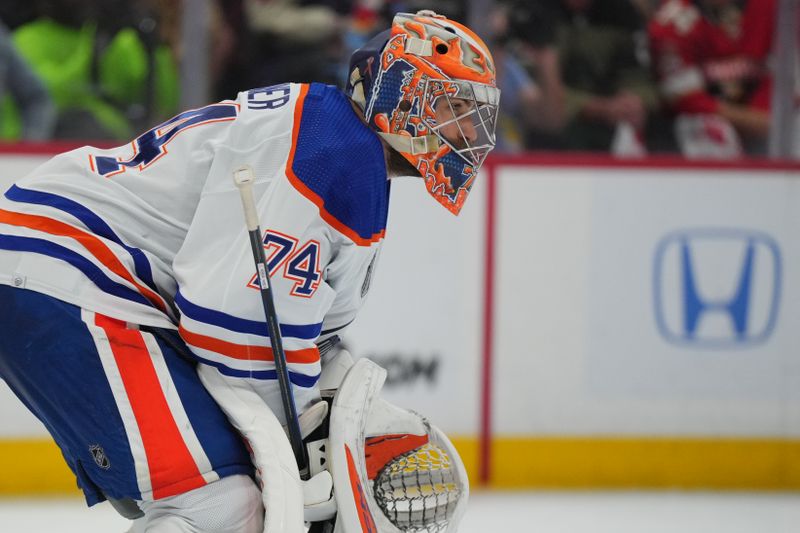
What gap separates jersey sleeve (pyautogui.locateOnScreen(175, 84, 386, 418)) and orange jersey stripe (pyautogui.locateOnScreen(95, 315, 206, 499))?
8 cm

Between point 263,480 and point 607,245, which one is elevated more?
point 607,245

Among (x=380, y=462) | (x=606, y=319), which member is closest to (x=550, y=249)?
(x=606, y=319)

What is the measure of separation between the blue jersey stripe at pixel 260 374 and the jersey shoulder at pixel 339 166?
0.23 m

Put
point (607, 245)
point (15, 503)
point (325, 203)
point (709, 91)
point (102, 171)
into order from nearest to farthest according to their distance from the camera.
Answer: point (325, 203) < point (102, 171) < point (15, 503) < point (607, 245) < point (709, 91)

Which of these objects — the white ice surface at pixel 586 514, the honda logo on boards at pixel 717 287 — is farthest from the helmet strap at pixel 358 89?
the honda logo on boards at pixel 717 287

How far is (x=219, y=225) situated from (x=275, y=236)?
9 centimetres

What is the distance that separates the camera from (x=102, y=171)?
178cm

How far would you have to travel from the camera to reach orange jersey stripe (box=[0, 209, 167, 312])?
172 cm

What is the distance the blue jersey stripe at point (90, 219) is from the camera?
5.69 ft

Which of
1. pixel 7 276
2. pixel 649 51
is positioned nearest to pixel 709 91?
pixel 649 51

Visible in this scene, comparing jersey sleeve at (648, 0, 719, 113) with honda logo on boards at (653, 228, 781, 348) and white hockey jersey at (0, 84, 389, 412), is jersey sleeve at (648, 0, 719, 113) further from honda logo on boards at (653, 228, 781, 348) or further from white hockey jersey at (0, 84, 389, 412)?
white hockey jersey at (0, 84, 389, 412)

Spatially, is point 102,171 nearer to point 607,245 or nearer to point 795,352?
point 607,245

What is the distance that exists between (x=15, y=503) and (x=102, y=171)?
1.80 meters

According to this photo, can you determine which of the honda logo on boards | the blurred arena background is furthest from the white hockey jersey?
the honda logo on boards
